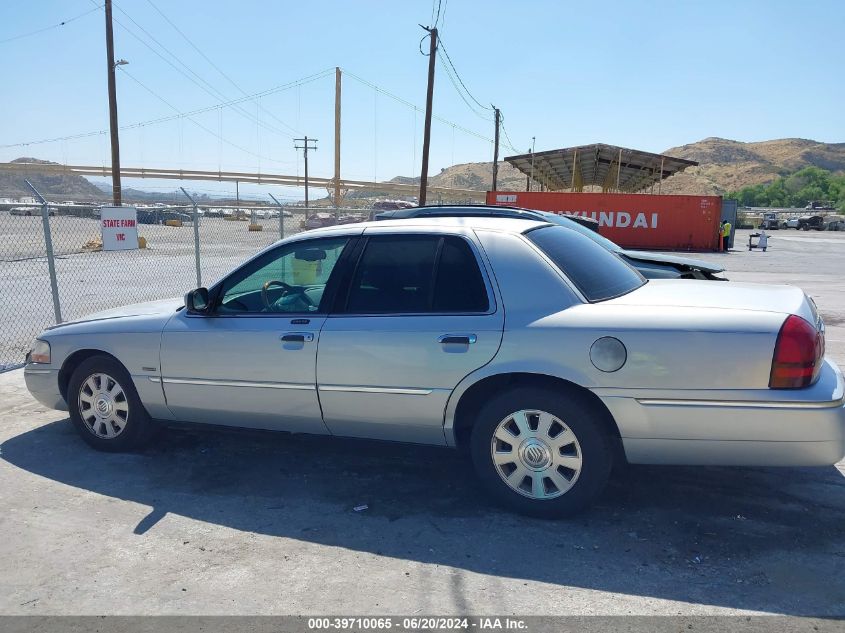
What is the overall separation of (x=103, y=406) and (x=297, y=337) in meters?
1.68

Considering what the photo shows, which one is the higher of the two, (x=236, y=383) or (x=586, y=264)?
(x=586, y=264)

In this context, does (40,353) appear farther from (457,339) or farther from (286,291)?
(457,339)

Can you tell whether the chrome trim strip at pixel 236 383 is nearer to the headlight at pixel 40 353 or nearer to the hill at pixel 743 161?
the headlight at pixel 40 353

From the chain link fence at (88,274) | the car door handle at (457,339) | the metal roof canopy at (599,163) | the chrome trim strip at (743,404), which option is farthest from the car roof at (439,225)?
the metal roof canopy at (599,163)

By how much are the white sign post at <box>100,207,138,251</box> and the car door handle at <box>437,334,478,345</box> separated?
23.8 ft

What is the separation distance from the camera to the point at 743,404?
344cm

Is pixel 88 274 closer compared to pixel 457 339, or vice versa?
pixel 457 339

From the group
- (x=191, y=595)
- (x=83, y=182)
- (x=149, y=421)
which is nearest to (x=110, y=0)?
(x=149, y=421)

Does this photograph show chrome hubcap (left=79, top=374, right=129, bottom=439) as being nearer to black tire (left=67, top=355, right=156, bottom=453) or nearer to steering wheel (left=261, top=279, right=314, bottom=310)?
black tire (left=67, top=355, right=156, bottom=453)

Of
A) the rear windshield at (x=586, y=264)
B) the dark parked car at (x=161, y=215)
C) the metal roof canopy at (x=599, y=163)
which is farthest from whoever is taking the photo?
the metal roof canopy at (x=599, y=163)

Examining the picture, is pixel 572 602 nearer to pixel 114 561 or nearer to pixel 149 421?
pixel 114 561

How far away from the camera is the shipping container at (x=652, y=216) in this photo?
30844 millimetres

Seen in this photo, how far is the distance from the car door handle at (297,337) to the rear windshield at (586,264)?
56.1 inches

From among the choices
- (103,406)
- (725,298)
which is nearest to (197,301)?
(103,406)
